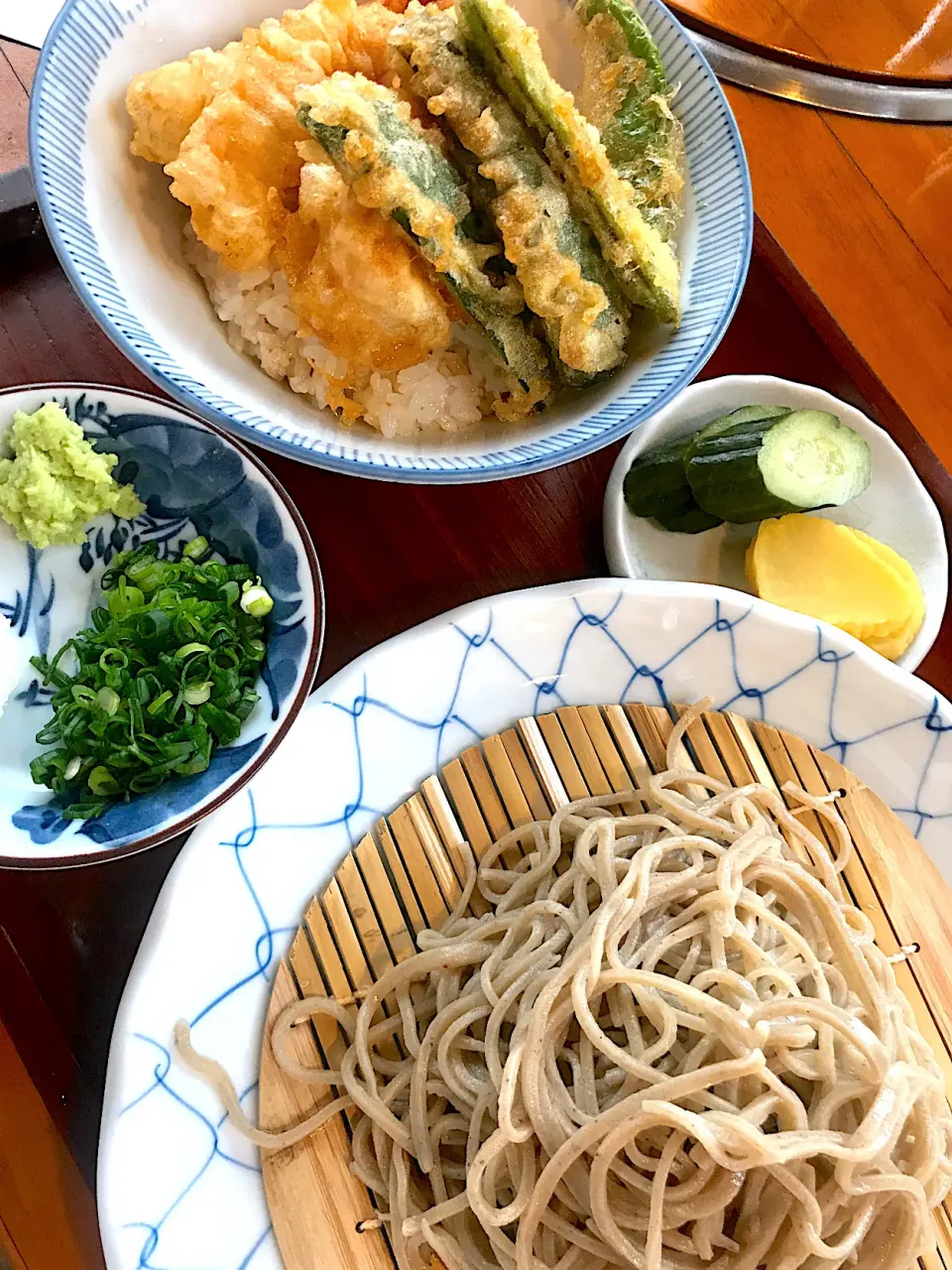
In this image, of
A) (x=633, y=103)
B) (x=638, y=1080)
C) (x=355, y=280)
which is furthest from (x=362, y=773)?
(x=633, y=103)

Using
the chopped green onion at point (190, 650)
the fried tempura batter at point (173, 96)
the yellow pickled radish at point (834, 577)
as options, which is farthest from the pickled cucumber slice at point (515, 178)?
the chopped green onion at point (190, 650)

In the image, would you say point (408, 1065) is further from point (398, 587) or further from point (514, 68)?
point (514, 68)

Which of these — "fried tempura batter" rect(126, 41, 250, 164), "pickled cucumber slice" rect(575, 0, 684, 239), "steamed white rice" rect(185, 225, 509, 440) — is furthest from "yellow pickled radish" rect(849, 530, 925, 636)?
"fried tempura batter" rect(126, 41, 250, 164)

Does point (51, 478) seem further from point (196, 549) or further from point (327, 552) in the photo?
point (327, 552)

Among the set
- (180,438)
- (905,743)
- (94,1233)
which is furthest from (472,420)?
(94,1233)

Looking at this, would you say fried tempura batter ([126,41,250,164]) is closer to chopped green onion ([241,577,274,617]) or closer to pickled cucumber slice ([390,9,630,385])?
pickled cucumber slice ([390,9,630,385])

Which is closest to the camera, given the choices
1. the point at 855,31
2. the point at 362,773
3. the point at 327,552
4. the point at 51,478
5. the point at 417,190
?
the point at 417,190
